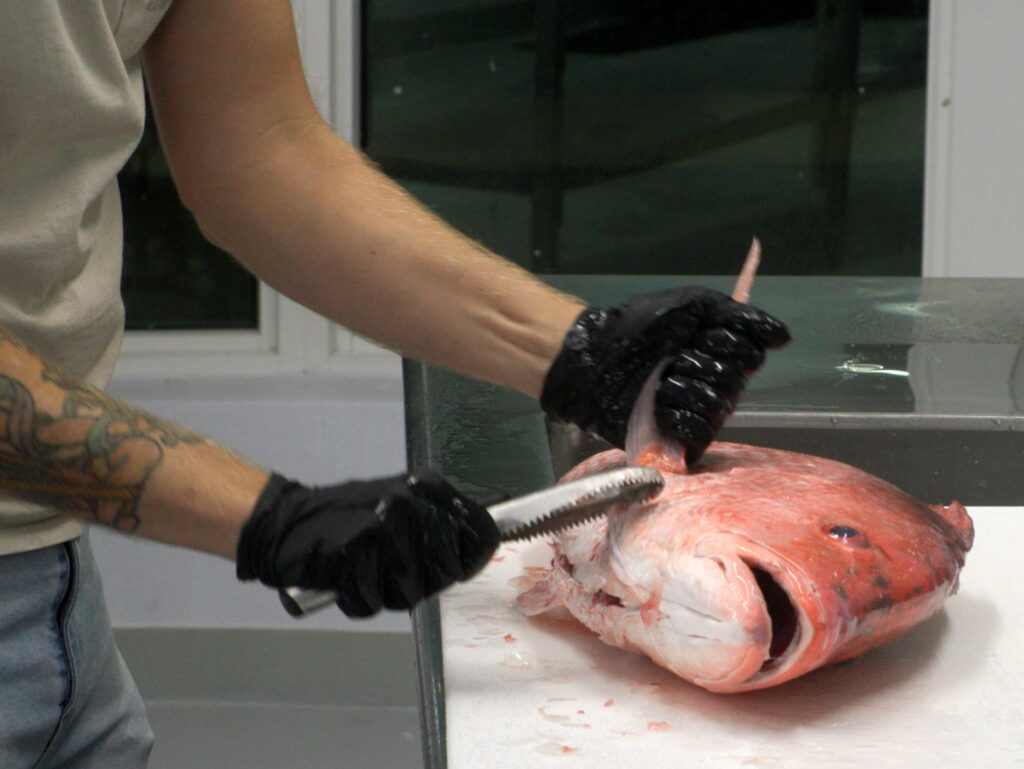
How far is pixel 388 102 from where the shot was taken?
3686mm

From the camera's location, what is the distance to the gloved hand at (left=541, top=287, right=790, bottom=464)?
3.95 ft

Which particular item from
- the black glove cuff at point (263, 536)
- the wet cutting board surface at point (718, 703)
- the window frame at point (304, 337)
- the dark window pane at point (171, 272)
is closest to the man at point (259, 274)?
the black glove cuff at point (263, 536)

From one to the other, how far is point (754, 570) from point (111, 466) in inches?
20.7

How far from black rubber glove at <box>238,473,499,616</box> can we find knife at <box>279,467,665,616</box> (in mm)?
83

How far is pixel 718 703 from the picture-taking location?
37.8 inches

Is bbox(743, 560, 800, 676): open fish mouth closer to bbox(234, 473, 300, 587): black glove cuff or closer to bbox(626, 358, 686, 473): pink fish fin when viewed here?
bbox(626, 358, 686, 473): pink fish fin

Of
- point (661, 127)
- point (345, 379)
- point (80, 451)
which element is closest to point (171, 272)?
point (345, 379)

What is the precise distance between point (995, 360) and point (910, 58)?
6.76ft

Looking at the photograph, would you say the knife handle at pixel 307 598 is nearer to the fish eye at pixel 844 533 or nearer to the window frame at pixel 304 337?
the fish eye at pixel 844 533

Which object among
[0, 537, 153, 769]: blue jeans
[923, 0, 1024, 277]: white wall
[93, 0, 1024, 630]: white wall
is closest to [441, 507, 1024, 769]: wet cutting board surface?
[0, 537, 153, 769]: blue jeans

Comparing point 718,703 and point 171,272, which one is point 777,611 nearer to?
point 718,703

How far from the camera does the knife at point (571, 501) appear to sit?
40.0 inches

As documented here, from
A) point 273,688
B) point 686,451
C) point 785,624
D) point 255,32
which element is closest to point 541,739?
point 785,624

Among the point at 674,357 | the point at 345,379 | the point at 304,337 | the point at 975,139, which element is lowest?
the point at 345,379
